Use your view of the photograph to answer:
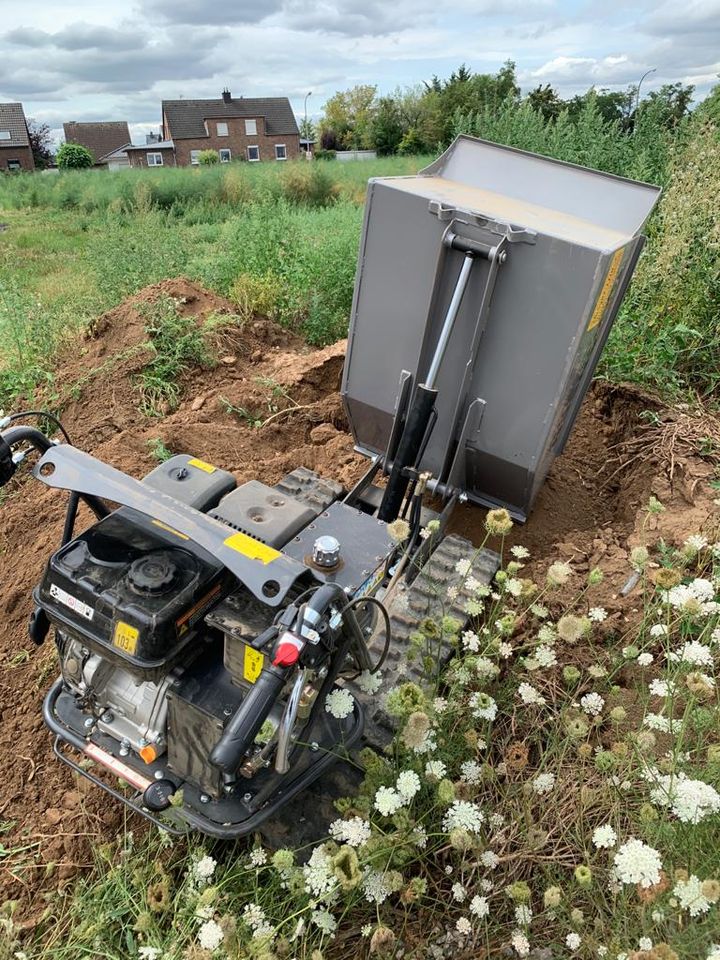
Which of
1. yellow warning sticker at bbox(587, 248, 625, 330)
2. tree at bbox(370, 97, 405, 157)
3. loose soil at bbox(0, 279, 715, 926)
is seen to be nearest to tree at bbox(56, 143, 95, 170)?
tree at bbox(370, 97, 405, 157)

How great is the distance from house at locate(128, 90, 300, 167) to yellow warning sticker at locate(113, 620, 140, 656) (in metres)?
49.0

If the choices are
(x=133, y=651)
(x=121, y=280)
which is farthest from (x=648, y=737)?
(x=121, y=280)

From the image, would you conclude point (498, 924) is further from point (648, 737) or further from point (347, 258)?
point (347, 258)

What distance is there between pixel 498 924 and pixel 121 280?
664 centimetres

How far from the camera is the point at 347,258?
6.54 m

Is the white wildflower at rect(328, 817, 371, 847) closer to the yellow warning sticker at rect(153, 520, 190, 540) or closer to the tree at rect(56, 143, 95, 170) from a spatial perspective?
the yellow warning sticker at rect(153, 520, 190, 540)

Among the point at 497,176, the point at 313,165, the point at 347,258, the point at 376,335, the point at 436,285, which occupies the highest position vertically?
the point at 497,176

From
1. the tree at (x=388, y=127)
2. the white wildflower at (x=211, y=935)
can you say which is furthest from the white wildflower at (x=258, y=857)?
the tree at (x=388, y=127)

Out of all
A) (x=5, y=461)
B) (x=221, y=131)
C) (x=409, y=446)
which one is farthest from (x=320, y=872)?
(x=221, y=131)

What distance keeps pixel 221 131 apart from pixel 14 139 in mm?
14923

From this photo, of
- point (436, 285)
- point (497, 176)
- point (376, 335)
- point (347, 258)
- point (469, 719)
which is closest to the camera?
point (469, 719)

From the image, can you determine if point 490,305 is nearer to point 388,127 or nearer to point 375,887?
point 375,887

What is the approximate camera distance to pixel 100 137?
50219 millimetres

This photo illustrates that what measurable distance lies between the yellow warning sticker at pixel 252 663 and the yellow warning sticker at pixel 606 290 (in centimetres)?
211
